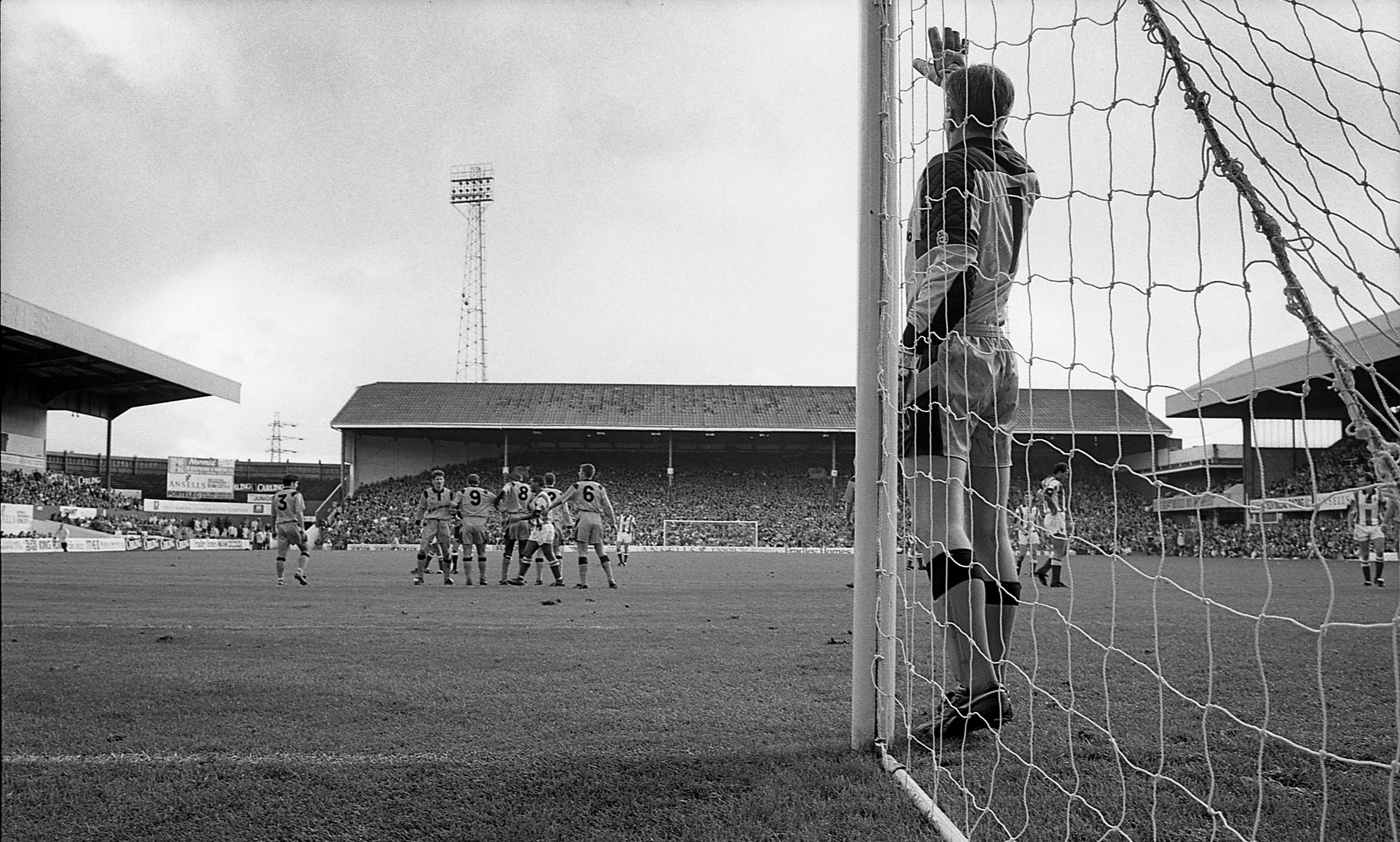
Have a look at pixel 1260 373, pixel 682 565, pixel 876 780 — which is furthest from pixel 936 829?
pixel 682 565

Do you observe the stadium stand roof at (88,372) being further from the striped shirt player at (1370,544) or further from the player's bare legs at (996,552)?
the striped shirt player at (1370,544)

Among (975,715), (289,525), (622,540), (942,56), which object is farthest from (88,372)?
(975,715)

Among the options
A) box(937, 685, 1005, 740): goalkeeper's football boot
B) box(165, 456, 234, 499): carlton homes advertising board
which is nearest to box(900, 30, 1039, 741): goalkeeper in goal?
box(937, 685, 1005, 740): goalkeeper's football boot

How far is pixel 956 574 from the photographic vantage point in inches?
115

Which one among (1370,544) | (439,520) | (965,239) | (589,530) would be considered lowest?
(1370,544)

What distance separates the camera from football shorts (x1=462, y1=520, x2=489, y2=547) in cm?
1337

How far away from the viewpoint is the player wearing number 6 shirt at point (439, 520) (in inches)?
524

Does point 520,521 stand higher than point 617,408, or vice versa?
point 617,408

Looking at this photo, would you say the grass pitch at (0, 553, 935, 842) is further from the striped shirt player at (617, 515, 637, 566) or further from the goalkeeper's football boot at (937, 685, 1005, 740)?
the striped shirt player at (617, 515, 637, 566)

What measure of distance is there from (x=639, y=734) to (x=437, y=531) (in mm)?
10869

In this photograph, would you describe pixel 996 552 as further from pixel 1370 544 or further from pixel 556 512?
pixel 1370 544

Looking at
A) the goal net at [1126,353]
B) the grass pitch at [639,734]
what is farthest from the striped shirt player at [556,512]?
the goal net at [1126,353]

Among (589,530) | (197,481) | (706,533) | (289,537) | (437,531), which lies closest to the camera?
(589,530)

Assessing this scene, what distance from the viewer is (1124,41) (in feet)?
6.67
